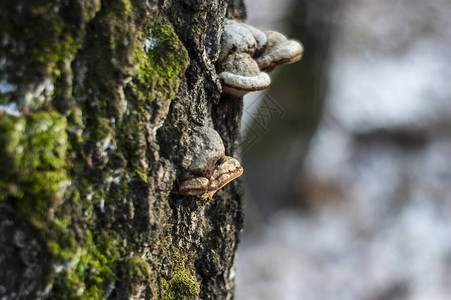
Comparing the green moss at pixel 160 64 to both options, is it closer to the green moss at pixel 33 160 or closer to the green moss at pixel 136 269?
the green moss at pixel 33 160

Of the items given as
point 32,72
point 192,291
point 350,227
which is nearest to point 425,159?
point 350,227

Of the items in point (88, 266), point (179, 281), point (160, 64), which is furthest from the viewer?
point (179, 281)

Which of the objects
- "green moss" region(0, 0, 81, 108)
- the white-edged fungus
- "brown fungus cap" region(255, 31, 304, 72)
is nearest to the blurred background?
"brown fungus cap" region(255, 31, 304, 72)

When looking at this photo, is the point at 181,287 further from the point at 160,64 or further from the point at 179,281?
the point at 160,64

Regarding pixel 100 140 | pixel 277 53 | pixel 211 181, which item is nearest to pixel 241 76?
pixel 277 53

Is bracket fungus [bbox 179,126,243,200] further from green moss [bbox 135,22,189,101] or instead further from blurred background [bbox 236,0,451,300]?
blurred background [bbox 236,0,451,300]

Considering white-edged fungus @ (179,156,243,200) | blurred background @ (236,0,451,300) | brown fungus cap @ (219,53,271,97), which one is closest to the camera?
white-edged fungus @ (179,156,243,200)

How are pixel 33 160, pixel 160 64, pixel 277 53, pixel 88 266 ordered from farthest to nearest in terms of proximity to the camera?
1. pixel 277 53
2. pixel 160 64
3. pixel 88 266
4. pixel 33 160

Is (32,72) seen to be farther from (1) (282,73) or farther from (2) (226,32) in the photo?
(1) (282,73)
